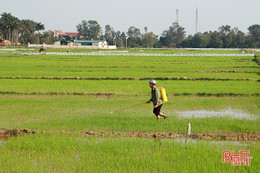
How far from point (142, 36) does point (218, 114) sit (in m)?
111

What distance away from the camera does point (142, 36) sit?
394ft

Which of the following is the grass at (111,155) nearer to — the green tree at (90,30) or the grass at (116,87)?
the grass at (116,87)

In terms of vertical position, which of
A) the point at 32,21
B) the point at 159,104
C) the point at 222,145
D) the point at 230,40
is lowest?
the point at 222,145

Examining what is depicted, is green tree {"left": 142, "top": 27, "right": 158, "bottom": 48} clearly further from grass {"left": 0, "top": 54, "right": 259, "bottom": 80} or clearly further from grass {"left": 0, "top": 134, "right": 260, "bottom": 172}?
grass {"left": 0, "top": 134, "right": 260, "bottom": 172}

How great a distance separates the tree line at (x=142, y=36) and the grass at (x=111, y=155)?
284 ft

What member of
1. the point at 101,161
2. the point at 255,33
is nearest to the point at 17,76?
the point at 101,161

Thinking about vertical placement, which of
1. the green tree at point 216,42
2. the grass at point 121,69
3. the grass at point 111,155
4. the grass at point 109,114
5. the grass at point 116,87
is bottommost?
the grass at point 111,155

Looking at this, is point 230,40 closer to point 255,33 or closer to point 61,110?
point 255,33

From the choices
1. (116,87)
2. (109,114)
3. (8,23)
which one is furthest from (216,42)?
(109,114)

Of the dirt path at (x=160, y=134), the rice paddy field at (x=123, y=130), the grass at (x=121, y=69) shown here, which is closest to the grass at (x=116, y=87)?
the rice paddy field at (x=123, y=130)

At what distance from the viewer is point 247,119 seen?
9.41 m

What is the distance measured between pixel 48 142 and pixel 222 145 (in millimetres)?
3571

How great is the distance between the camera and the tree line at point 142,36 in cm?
9094

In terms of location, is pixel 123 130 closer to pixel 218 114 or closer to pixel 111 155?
pixel 111 155
